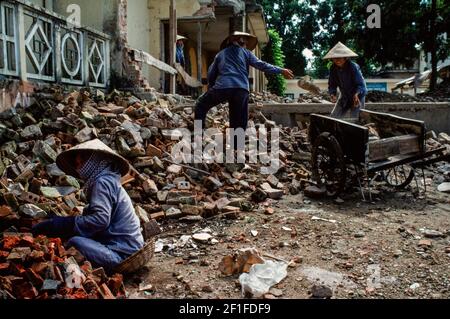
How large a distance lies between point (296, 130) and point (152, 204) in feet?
16.0

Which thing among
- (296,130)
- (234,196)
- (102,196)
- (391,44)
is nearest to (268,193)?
(234,196)

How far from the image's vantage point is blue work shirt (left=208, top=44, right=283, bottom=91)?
6420mm

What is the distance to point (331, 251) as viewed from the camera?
154 inches

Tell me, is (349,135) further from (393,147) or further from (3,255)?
(3,255)

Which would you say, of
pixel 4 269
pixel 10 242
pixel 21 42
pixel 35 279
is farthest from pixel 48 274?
pixel 21 42

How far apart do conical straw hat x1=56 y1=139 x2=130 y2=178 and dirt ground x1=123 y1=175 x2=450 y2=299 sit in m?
0.87

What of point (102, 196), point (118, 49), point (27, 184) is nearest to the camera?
point (102, 196)

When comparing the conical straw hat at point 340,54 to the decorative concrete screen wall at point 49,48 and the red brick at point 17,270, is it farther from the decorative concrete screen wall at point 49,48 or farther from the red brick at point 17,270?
the red brick at point 17,270

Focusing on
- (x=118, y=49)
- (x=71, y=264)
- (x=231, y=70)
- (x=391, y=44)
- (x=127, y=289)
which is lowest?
(x=127, y=289)

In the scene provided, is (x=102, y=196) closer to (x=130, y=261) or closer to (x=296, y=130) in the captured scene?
(x=130, y=261)

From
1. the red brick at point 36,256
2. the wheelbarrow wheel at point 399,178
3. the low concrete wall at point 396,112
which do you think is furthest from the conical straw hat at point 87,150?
the low concrete wall at point 396,112

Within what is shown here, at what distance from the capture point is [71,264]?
9.38 feet

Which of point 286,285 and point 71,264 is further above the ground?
point 71,264

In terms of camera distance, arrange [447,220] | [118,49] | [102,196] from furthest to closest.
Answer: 1. [118,49]
2. [447,220]
3. [102,196]
